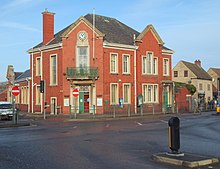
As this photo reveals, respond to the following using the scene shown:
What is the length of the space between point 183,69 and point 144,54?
27.2 metres

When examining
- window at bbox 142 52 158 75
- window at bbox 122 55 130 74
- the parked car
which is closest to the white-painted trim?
window at bbox 122 55 130 74

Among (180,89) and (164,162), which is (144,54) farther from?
(164,162)

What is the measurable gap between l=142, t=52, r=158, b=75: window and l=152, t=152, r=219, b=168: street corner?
32.3 metres

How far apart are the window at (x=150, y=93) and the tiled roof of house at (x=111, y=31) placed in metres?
5.76

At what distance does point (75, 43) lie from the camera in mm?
38125

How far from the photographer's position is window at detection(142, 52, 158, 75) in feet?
138

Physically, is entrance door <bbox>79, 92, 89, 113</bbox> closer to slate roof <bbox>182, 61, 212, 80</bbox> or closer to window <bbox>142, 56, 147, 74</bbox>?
window <bbox>142, 56, 147, 74</bbox>

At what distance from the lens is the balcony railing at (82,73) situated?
36.9 m

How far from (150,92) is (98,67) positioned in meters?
8.59

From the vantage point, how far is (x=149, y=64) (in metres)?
42.7

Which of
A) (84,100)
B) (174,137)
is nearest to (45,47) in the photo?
(84,100)

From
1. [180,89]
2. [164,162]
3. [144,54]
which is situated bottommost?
[164,162]

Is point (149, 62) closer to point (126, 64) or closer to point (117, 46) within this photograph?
point (126, 64)

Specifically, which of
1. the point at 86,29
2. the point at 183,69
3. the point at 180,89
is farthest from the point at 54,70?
the point at 183,69
